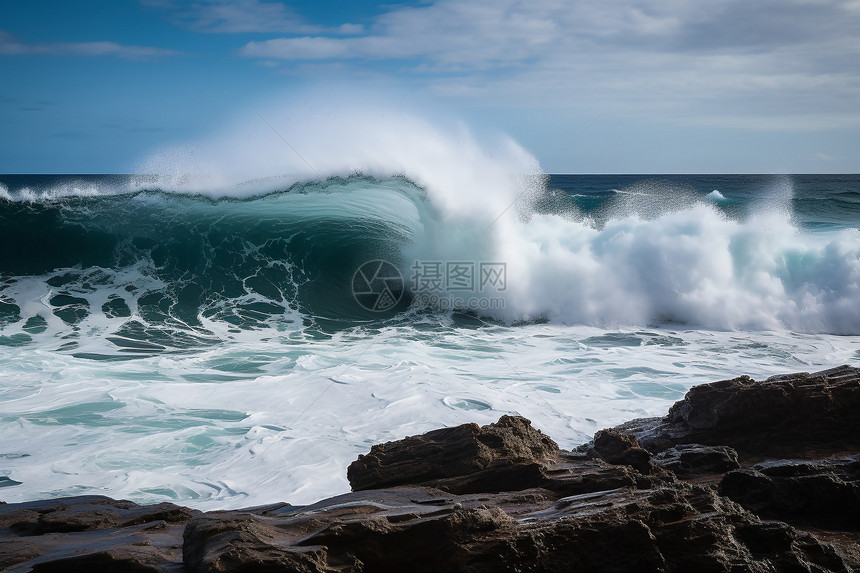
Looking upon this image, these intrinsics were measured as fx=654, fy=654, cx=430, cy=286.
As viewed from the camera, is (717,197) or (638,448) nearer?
(638,448)

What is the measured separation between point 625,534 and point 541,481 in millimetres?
1022

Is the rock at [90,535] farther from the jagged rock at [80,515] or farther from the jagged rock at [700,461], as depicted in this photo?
the jagged rock at [700,461]

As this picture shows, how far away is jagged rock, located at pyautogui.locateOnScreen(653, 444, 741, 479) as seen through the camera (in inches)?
167

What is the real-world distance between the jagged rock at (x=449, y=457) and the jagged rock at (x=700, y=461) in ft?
2.62

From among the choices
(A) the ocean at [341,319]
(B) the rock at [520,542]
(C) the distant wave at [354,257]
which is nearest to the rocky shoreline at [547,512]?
(B) the rock at [520,542]

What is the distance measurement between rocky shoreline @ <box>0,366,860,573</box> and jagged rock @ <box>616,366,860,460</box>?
11mm

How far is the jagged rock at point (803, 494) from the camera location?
341cm

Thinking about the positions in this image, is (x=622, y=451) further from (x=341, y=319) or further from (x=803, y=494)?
(x=341, y=319)

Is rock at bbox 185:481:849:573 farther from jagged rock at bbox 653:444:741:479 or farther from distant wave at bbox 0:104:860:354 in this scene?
distant wave at bbox 0:104:860:354

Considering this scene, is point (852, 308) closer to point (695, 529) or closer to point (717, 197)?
point (695, 529)

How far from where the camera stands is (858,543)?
10.3ft

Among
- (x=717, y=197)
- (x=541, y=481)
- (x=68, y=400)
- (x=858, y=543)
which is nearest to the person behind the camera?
(x=858, y=543)

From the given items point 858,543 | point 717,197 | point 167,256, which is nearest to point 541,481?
point 858,543

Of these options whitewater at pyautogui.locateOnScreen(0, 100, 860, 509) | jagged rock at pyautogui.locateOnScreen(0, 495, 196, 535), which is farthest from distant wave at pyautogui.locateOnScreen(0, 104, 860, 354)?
jagged rock at pyautogui.locateOnScreen(0, 495, 196, 535)
